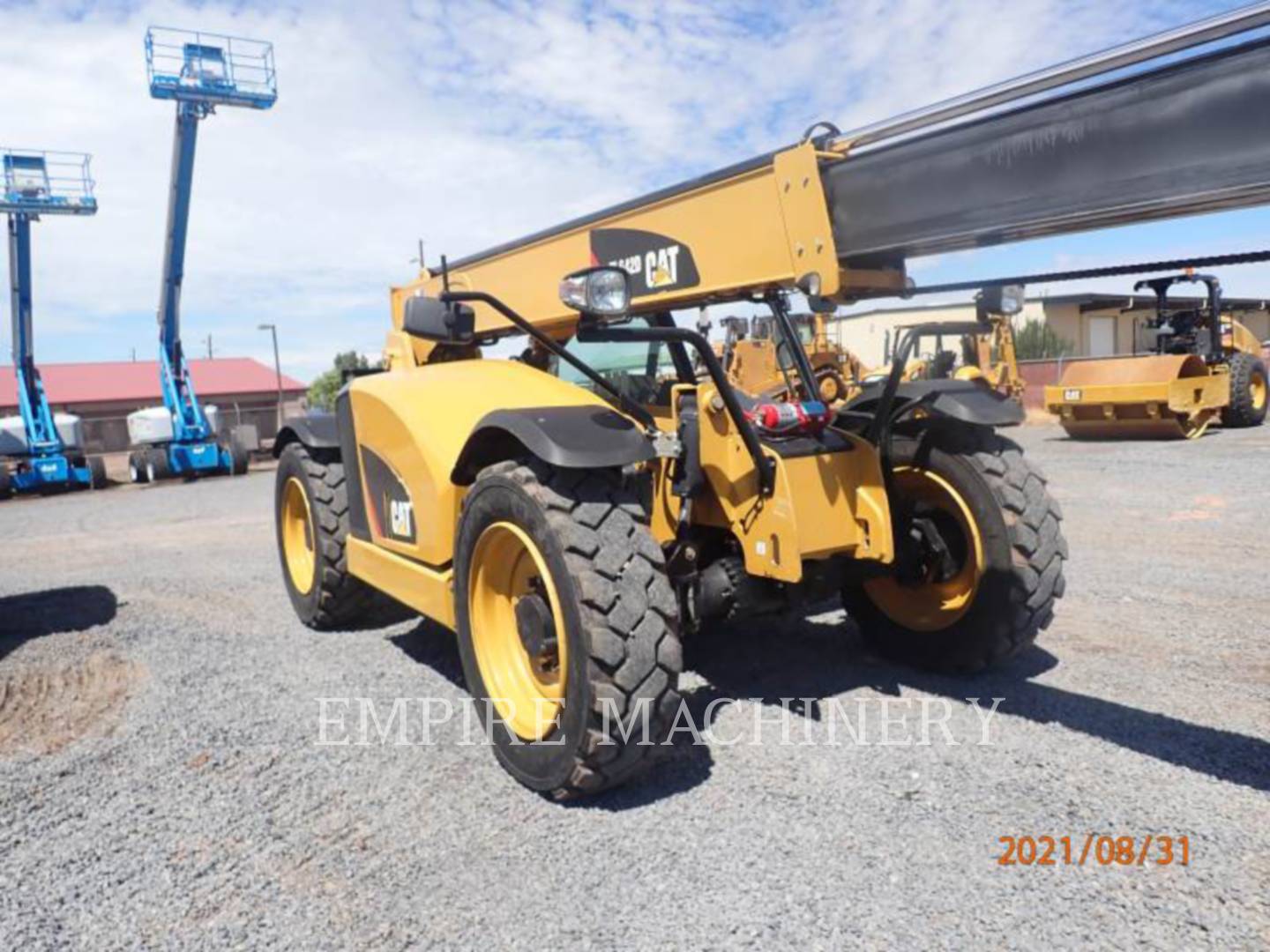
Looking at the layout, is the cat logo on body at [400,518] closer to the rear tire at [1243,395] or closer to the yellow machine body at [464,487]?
the yellow machine body at [464,487]

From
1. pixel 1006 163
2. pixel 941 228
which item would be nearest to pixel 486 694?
pixel 941 228

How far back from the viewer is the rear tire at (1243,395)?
51.5 feet

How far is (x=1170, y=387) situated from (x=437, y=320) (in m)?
13.7

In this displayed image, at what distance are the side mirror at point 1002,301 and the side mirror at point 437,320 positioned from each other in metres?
2.13

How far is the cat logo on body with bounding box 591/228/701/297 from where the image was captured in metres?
4.00

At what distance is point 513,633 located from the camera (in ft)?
12.3

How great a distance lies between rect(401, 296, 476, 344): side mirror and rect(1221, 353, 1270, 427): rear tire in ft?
52.3

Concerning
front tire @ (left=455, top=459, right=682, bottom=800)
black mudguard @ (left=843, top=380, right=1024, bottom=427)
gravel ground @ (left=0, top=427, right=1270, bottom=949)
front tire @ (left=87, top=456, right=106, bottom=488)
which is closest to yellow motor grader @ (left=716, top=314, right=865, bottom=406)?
black mudguard @ (left=843, top=380, right=1024, bottom=427)

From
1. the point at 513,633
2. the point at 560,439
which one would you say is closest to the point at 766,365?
the point at 513,633

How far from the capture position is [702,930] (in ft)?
8.05

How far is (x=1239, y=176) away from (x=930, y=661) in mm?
2542

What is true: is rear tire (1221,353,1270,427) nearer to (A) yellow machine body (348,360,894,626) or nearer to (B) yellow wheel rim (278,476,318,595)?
(A) yellow machine body (348,360,894,626)

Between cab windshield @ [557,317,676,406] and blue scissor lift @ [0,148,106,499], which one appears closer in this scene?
cab windshield @ [557,317,676,406]

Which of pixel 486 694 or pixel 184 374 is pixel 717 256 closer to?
pixel 486 694
